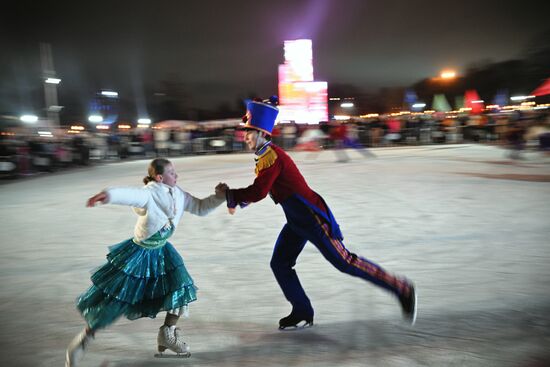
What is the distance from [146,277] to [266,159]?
44.2 inches

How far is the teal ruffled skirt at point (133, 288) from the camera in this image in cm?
306

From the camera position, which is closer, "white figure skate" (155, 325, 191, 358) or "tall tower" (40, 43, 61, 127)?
"white figure skate" (155, 325, 191, 358)

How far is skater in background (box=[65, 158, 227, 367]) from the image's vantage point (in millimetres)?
3057

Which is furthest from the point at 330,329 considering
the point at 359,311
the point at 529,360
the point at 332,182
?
the point at 332,182

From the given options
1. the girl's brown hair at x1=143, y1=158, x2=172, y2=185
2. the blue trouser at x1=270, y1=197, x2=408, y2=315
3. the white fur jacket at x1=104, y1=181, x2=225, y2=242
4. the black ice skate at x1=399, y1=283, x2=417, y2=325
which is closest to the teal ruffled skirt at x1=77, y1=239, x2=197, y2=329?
the white fur jacket at x1=104, y1=181, x2=225, y2=242

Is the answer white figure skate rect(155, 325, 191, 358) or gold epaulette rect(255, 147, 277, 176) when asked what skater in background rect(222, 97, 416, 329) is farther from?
white figure skate rect(155, 325, 191, 358)

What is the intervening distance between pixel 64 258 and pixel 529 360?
5111 millimetres

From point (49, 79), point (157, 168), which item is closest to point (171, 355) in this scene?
point (157, 168)

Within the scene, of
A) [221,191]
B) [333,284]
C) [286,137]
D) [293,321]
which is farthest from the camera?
[286,137]

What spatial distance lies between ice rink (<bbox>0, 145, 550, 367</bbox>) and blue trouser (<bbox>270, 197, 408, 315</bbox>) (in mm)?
310

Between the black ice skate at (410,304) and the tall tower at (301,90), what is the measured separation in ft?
110

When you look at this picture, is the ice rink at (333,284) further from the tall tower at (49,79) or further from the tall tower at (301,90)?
the tall tower at (301,90)

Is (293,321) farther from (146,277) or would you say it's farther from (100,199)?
(100,199)

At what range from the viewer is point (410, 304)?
3602mm
